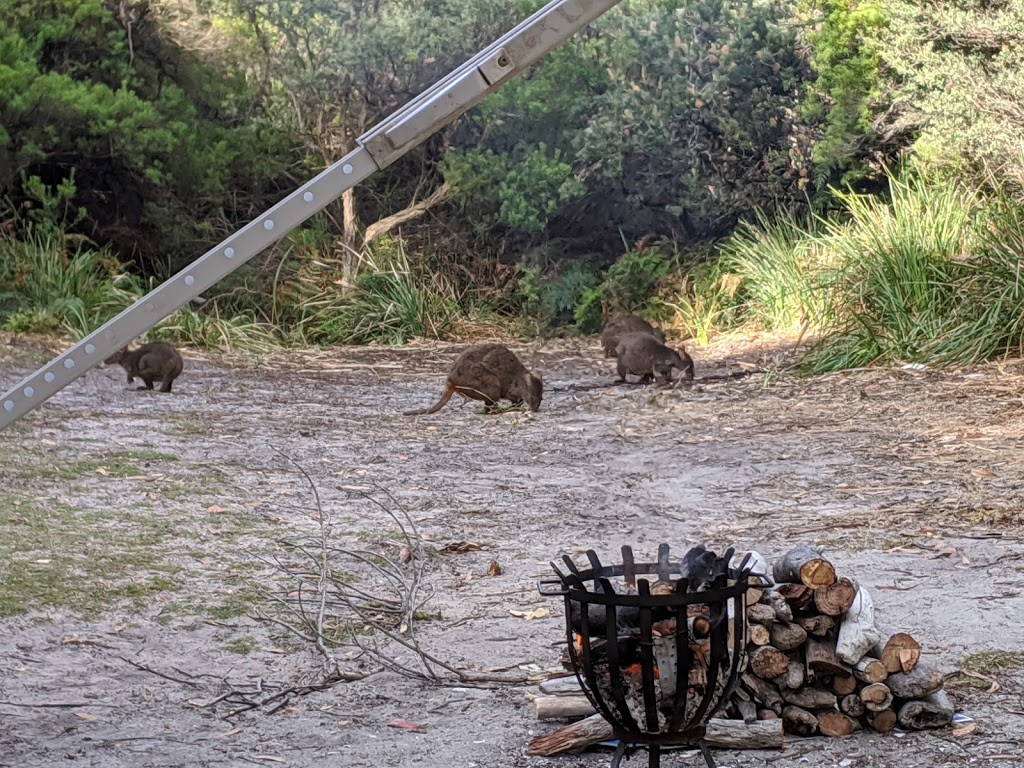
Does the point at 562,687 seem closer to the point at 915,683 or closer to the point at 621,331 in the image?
the point at 915,683

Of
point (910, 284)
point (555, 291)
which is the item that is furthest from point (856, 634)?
point (555, 291)

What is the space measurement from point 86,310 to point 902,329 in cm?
832

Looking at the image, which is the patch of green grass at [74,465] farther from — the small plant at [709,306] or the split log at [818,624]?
the small plant at [709,306]

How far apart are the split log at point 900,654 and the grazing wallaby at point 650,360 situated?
7344mm

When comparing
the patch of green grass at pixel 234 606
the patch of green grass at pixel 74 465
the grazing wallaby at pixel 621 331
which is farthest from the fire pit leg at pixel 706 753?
the grazing wallaby at pixel 621 331

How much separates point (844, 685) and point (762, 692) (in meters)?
0.23

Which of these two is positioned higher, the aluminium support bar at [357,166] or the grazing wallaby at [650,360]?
the aluminium support bar at [357,166]

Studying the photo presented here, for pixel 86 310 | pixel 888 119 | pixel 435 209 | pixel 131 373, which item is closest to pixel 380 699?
pixel 131 373

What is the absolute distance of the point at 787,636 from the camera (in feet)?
11.7

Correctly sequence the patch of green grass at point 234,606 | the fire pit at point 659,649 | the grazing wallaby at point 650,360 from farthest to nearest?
the grazing wallaby at point 650,360
the patch of green grass at point 234,606
the fire pit at point 659,649

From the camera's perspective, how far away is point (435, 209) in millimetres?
17547

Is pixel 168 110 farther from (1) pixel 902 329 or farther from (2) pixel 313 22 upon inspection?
(1) pixel 902 329

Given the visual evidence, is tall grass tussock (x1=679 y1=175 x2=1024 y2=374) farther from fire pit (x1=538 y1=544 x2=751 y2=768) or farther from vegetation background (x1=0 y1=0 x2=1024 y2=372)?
fire pit (x1=538 y1=544 x2=751 y2=768)

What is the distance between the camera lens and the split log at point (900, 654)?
11.7 ft
